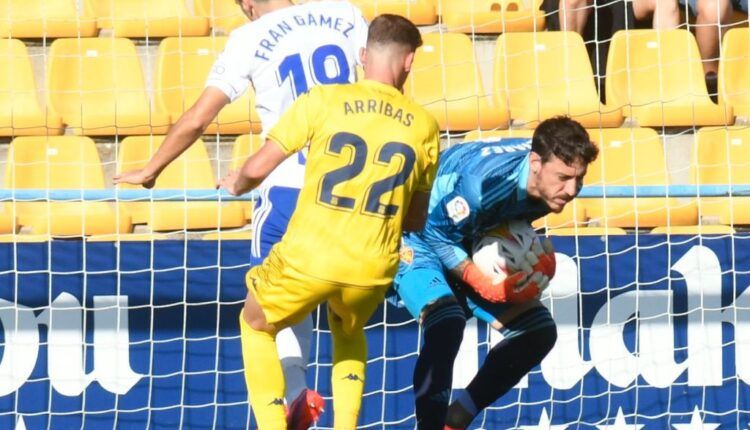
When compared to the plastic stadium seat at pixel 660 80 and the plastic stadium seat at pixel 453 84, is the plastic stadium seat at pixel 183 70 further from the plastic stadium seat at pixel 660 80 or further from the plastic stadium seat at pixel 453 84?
the plastic stadium seat at pixel 660 80

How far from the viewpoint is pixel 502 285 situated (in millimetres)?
5117

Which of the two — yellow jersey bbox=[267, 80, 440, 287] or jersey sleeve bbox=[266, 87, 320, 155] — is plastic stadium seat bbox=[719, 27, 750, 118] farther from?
jersey sleeve bbox=[266, 87, 320, 155]

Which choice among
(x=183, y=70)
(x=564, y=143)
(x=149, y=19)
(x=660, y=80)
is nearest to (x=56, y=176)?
(x=183, y=70)

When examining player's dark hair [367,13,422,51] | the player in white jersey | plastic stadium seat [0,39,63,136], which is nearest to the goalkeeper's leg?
the player in white jersey

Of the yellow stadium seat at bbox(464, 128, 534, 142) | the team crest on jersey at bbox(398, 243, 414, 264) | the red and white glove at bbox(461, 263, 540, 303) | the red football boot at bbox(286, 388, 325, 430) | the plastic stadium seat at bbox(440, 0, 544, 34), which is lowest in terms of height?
the red football boot at bbox(286, 388, 325, 430)

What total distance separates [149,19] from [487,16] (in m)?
1.99

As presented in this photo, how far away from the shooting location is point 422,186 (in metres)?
4.50

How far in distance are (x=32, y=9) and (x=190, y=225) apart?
210cm

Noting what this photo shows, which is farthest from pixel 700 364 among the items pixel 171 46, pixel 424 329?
pixel 171 46

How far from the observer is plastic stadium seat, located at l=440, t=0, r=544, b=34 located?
26.4 ft

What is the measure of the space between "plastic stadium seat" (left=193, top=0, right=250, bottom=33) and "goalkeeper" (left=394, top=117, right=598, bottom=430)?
10.0 ft

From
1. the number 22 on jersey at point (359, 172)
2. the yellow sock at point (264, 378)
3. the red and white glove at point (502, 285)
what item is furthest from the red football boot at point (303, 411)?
the number 22 on jersey at point (359, 172)

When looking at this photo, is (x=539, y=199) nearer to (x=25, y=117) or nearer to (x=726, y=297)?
(x=726, y=297)

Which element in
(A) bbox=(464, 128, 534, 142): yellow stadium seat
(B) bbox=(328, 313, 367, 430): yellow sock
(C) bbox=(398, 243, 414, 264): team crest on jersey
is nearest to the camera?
(B) bbox=(328, 313, 367, 430): yellow sock
